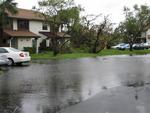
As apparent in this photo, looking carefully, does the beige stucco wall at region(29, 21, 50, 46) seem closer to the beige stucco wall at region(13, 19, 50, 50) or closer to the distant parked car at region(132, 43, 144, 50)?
the beige stucco wall at region(13, 19, 50, 50)

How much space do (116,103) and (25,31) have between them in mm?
45933

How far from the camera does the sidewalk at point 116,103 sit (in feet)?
32.0

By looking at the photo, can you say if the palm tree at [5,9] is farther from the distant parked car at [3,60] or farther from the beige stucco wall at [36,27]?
the distant parked car at [3,60]

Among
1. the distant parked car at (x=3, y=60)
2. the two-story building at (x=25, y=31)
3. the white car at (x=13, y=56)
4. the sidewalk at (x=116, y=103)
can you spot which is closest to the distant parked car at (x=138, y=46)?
the two-story building at (x=25, y=31)

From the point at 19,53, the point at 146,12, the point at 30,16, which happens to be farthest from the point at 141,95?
the point at 146,12

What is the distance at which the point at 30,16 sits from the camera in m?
57.8

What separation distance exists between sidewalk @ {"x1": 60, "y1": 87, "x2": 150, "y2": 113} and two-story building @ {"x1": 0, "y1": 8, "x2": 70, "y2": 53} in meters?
39.1

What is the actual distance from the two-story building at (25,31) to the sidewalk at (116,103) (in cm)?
3912

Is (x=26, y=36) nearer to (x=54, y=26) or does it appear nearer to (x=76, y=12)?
(x=54, y=26)

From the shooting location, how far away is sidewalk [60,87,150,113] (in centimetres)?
977

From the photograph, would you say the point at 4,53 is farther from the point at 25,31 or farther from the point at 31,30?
the point at 31,30

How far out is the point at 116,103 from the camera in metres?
10.8

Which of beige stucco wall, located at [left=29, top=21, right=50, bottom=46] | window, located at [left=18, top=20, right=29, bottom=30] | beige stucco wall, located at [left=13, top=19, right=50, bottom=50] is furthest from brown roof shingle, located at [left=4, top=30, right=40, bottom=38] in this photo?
beige stucco wall, located at [left=29, top=21, right=50, bottom=46]

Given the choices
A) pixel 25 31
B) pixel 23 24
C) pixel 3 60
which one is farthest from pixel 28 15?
pixel 3 60
